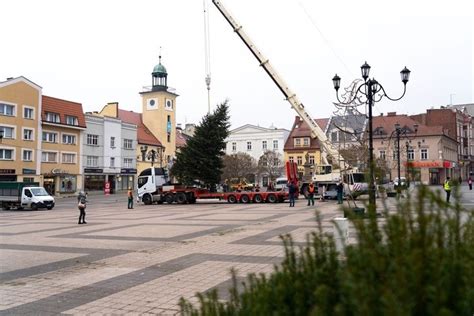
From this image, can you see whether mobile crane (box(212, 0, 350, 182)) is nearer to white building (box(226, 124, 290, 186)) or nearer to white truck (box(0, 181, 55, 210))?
white truck (box(0, 181, 55, 210))

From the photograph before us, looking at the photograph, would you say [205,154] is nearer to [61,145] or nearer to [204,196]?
[204,196]

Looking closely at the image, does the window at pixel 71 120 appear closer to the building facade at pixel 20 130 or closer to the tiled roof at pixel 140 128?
the building facade at pixel 20 130

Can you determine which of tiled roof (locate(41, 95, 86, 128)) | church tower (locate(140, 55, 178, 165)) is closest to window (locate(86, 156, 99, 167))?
tiled roof (locate(41, 95, 86, 128))

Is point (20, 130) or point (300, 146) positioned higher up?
point (20, 130)

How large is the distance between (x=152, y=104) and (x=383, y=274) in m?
82.3

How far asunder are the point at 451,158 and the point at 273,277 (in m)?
89.7

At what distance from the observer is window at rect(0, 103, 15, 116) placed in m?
51.6

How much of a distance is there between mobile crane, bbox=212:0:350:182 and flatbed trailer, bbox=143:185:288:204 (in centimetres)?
389

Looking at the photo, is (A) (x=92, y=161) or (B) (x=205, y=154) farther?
(A) (x=92, y=161)

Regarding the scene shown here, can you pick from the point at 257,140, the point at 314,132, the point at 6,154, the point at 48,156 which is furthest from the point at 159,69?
the point at 314,132

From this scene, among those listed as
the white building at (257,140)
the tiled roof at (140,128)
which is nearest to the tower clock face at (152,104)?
the tiled roof at (140,128)

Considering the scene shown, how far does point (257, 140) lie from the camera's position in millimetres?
84688

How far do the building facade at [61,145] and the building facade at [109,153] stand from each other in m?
1.57

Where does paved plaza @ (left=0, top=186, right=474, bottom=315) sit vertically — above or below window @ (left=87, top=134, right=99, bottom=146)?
below
